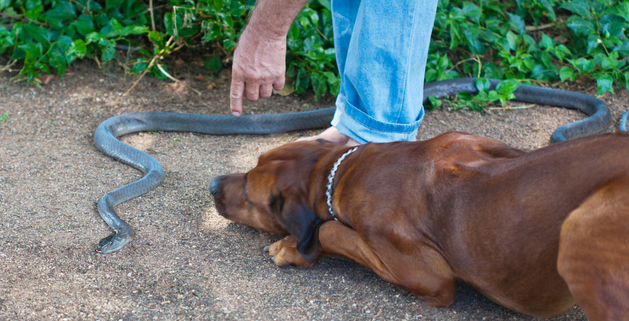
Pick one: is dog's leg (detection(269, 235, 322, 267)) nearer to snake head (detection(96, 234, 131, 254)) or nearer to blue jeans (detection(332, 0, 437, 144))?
snake head (detection(96, 234, 131, 254))

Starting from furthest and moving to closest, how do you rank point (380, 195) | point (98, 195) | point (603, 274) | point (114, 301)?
point (98, 195)
point (114, 301)
point (380, 195)
point (603, 274)

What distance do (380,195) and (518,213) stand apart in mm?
531

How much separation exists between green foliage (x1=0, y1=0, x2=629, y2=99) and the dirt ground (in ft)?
Result: 2.23

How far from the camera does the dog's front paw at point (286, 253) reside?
2.47m

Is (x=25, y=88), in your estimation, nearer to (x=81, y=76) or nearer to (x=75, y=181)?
(x=81, y=76)

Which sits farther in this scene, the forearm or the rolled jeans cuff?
the rolled jeans cuff

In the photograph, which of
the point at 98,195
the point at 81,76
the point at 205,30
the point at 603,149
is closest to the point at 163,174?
the point at 98,195

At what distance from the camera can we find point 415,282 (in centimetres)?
208

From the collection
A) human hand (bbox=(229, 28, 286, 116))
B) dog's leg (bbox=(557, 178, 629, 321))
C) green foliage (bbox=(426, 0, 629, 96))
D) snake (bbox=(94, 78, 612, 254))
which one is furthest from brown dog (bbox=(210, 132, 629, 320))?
green foliage (bbox=(426, 0, 629, 96))

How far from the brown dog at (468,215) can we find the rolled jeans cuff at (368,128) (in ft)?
1.67

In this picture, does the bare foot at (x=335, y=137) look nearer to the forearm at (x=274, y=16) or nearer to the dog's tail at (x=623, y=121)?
the forearm at (x=274, y=16)

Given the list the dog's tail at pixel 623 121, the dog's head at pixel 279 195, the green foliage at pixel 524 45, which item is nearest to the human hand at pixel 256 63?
the dog's head at pixel 279 195

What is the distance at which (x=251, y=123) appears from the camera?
4.21m

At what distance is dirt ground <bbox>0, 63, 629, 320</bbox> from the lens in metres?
2.22
